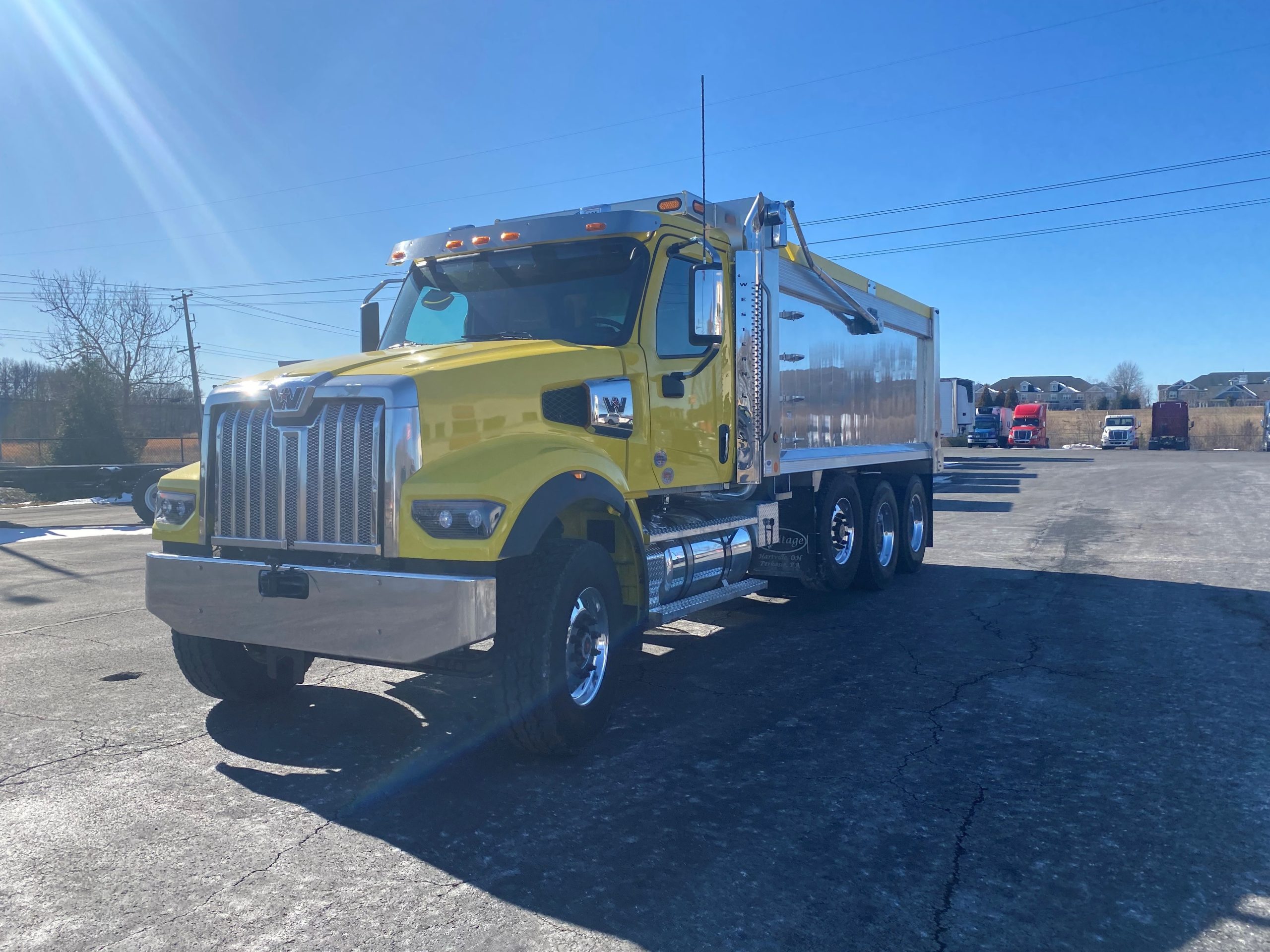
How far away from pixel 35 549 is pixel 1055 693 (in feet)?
43.8

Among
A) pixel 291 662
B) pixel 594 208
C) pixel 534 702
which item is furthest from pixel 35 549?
pixel 534 702

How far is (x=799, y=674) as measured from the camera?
6.48m

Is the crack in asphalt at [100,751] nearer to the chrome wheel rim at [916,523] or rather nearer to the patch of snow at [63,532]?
the chrome wheel rim at [916,523]

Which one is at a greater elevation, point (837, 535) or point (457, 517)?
point (457, 517)

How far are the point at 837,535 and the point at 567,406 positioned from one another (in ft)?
15.9

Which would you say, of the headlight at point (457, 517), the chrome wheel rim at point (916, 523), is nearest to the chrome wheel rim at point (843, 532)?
the chrome wheel rim at point (916, 523)

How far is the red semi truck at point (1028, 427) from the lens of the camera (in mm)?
64188

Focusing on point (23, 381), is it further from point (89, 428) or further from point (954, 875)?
point (954, 875)

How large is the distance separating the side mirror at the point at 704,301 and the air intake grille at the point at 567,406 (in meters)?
1.04

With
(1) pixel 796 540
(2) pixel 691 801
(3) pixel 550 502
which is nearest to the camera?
(2) pixel 691 801

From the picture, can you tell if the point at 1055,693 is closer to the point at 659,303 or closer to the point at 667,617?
the point at 667,617

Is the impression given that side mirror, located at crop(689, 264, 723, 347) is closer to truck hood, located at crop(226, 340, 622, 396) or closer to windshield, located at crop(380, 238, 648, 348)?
windshield, located at crop(380, 238, 648, 348)

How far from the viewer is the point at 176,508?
5.19m

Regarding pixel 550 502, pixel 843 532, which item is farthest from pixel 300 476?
pixel 843 532
